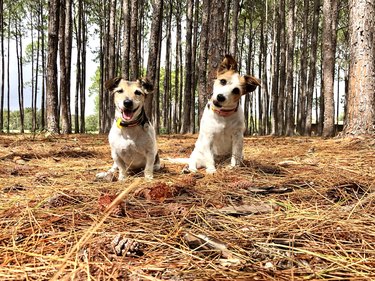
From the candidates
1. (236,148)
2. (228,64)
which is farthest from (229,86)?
(236,148)

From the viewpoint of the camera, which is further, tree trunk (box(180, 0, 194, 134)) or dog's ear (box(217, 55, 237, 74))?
tree trunk (box(180, 0, 194, 134))

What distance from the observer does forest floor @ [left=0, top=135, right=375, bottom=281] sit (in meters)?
1.50

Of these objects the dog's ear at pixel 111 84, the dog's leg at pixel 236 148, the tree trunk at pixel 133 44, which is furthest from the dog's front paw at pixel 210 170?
the tree trunk at pixel 133 44

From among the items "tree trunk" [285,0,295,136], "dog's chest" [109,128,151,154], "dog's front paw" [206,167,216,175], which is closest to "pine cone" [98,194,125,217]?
"dog's chest" [109,128,151,154]

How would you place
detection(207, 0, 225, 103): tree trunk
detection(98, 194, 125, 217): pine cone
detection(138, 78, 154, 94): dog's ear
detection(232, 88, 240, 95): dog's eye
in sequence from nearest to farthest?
detection(98, 194, 125, 217): pine cone
detection(232, 88, 240, 95): dog's eye
detection(138, 78, 154, 94): dog's ear
detection(207, 0, 225, 103): tree trunk

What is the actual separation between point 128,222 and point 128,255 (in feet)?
1.52

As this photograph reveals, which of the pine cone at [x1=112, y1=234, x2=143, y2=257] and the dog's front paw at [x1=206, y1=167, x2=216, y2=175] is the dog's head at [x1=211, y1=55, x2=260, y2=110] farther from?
the pine cone at [x1=112, y1=234, x2=143, y2=257]

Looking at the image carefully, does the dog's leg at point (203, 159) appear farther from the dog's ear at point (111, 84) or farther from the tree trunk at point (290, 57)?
the tree trunk at point (290, 57)

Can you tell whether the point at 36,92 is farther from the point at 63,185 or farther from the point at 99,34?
the point at 63,185

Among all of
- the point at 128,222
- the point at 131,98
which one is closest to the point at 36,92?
the point at 131,98

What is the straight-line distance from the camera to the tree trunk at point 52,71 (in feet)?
37.7

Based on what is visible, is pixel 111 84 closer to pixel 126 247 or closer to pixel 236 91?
pixel 236 91

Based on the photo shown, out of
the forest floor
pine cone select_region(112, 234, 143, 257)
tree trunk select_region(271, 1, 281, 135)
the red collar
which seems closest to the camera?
the forest floor

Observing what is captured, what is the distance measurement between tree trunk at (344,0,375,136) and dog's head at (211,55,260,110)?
2953 millimetres
